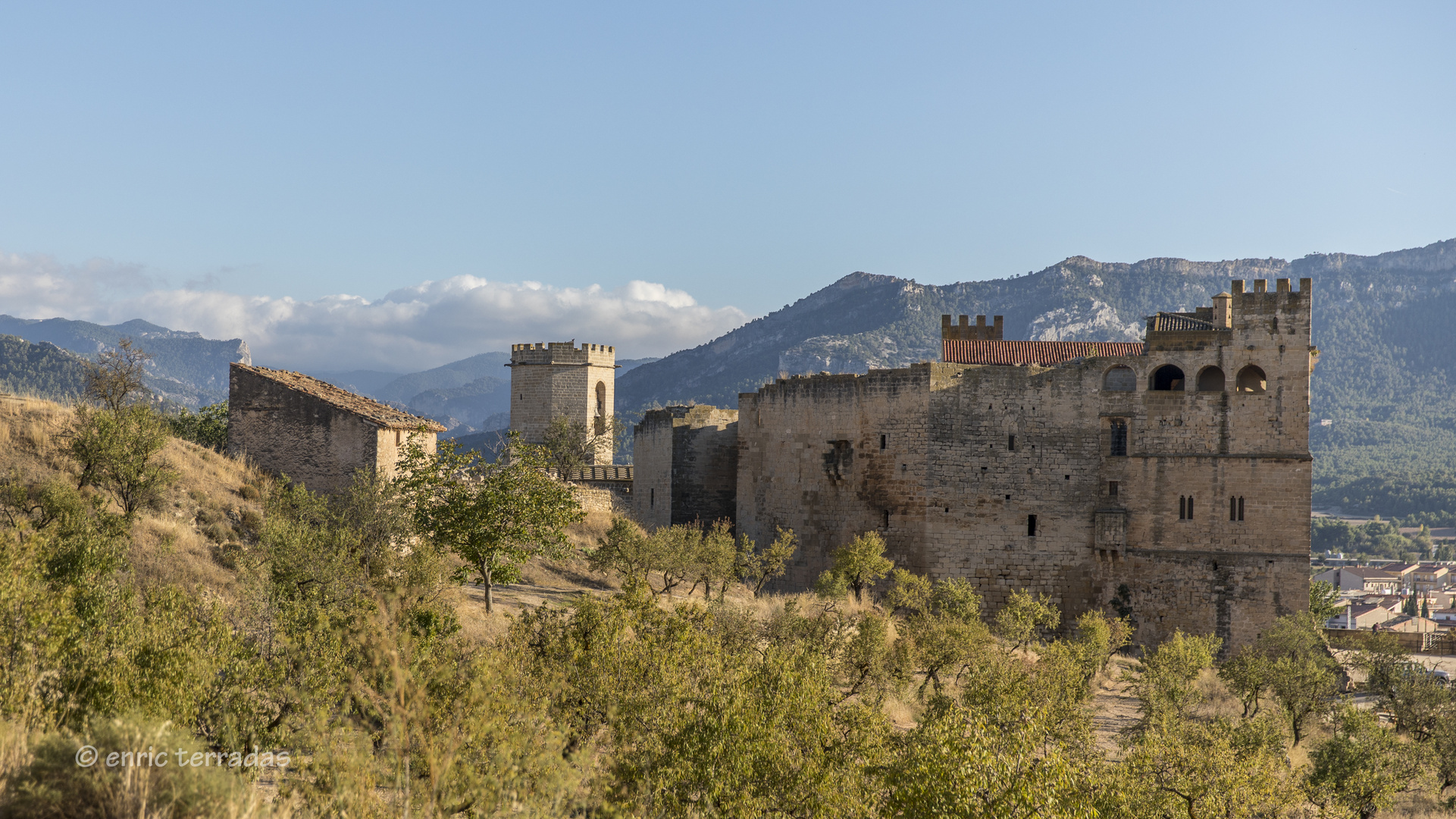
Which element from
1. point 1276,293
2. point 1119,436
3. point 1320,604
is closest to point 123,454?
point 1119,436

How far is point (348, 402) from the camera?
24.9 meters

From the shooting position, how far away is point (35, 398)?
24.0 metres

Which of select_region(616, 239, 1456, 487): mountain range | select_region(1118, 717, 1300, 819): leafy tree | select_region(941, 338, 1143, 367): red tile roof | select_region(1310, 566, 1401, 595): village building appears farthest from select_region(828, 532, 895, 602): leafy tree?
select_region(616, 239, 1456, 487): mountain range

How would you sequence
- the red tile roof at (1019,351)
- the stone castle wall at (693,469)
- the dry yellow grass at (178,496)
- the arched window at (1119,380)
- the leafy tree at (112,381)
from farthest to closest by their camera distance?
the stone castle wall at (693,469), the red tile roof at (1019,351), the arched window at (1119,380), the leafy tree at (112,381), the dry yellow grass at (178,496)

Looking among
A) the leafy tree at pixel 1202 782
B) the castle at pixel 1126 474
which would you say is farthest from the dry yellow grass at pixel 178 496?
the castle at pixel 1126 474

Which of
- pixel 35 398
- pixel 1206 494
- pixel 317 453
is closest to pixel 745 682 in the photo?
pixel 317 453

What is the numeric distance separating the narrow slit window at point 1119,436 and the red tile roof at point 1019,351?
7149 mm

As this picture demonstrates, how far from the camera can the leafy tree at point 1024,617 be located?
2503 cm

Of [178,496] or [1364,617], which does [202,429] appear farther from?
[1364,617]

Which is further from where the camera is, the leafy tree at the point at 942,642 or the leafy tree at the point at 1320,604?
the leafy tree at the point at 1320,604

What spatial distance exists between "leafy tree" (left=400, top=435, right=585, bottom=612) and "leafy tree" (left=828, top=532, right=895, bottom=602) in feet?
→ 36.7

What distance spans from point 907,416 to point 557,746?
2150 cm

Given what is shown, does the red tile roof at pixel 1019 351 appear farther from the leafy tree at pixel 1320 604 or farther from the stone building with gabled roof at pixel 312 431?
the stone building with gabled roof at pixel 312 431

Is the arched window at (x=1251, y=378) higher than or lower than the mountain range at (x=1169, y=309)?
lower
